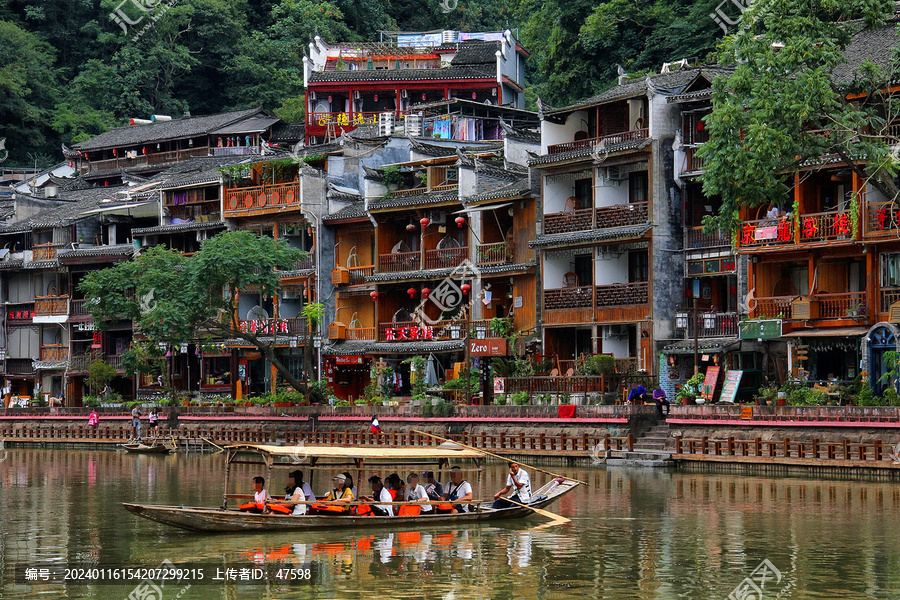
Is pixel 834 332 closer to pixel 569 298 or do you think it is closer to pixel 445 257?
pixel 569 298

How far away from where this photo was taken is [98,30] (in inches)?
3844

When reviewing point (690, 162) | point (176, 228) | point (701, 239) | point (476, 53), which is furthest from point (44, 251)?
point (701, 239)

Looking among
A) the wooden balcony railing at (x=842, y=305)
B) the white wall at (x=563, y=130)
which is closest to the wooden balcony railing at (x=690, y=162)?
the white wall at (x=563, y=130)

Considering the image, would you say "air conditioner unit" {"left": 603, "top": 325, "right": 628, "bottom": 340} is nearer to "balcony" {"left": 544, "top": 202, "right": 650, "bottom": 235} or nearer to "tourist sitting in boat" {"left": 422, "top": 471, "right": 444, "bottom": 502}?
"balcony" {"left": 544, "top": 202, "right": 650, "bottom": 235}

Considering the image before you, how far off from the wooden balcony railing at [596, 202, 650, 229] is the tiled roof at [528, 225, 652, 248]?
0.31 m

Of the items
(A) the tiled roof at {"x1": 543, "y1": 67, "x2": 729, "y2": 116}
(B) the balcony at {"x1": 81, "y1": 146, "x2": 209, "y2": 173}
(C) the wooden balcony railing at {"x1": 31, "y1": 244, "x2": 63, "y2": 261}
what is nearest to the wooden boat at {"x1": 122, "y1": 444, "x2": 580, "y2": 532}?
(A) the tiled roof at {"x1": 543, "y1": 67, "x2": 729, "y2": 116}

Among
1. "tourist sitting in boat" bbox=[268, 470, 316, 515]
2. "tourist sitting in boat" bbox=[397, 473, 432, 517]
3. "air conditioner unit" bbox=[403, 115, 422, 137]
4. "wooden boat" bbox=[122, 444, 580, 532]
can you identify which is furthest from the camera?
"air conditioner unit" bbox=[403, 115, 422, 137]

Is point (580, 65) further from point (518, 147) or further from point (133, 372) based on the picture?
point (133, 372)

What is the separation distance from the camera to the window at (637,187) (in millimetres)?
51963

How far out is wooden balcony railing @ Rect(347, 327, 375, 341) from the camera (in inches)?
2411

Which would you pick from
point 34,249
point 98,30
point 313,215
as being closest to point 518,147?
point 313,215

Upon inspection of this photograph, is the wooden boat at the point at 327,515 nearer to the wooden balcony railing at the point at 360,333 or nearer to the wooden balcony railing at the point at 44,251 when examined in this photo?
the wooden balcony railing at the point at 360,333

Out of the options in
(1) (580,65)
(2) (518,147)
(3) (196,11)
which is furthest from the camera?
(3) (196,11)

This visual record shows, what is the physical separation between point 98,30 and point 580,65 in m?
42.9
